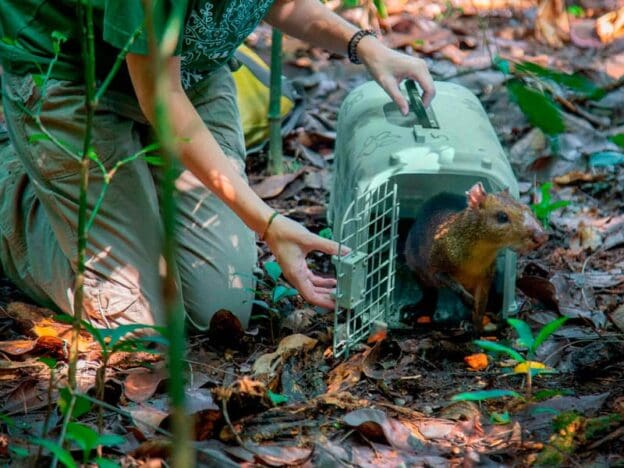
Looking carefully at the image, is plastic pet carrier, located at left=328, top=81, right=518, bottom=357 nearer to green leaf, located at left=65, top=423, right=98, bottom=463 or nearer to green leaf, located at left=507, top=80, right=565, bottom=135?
green leaf, located at left=65, top=423, right=98, bottom=463

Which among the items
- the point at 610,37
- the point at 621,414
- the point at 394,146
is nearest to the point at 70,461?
the point at 621,414

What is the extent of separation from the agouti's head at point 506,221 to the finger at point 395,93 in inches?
16.4

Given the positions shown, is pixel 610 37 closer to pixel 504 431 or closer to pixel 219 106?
pixel 219 106

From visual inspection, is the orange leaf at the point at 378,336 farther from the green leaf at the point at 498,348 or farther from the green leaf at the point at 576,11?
the green leaf at the point at 576,11

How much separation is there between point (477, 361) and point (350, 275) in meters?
0.57

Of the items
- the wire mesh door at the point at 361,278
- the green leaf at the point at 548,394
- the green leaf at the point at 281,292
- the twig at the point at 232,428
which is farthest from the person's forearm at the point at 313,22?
the twig at the point at 232,428

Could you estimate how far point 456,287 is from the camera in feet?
12.8

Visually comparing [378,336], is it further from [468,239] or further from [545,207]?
[545,207]

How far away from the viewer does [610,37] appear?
6.84 metres

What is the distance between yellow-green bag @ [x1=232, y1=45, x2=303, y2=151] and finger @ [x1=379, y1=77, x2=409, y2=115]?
1446mm

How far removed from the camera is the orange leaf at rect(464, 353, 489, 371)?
333 cm

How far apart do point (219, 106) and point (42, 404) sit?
156 cm

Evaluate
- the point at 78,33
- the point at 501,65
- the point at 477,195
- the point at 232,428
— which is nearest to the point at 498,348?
the point at 232,428

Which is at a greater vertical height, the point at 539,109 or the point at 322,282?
the point at 539,109
